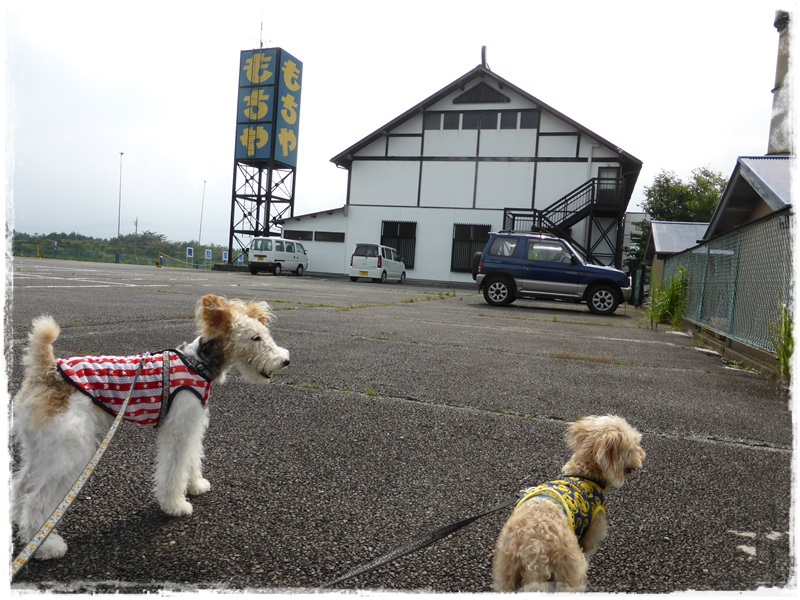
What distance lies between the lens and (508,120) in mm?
27531

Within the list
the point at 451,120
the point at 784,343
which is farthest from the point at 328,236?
the point at 784,343

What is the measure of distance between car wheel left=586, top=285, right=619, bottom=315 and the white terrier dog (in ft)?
42.5

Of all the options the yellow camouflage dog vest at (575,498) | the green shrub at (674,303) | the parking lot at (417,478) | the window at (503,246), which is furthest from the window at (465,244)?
the yellow camouflage dog vest at (575,498)

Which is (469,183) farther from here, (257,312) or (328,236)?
(257,312)

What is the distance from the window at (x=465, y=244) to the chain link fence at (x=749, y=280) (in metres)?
17.8

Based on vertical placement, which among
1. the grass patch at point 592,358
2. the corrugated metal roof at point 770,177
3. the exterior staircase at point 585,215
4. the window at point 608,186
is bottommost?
the grass patch at point 592,358

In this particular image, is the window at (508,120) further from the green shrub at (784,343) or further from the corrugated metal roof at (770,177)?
the green shrub at (784,343)

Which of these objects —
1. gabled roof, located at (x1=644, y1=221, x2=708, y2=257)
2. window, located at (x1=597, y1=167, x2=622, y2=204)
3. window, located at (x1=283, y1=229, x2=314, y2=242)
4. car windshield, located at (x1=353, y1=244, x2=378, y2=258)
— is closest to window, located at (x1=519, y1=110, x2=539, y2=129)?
window, located at (x1=597, y1=167, x2=622, y2=204)

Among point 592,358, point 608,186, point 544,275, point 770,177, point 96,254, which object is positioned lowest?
point 592,358

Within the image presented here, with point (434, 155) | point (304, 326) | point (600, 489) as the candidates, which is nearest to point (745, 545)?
point (600, 489)

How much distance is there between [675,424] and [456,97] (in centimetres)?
2677

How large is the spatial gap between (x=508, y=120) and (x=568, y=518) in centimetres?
2782

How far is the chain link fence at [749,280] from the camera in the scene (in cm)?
580

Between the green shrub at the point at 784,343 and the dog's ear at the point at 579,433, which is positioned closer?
the dog's ear at the point at 579,433
